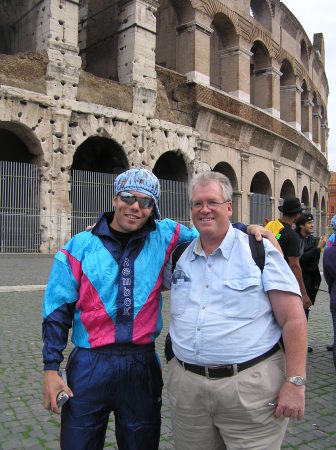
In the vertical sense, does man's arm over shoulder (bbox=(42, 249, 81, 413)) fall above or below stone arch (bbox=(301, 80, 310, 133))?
below

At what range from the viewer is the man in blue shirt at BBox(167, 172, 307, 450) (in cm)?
174

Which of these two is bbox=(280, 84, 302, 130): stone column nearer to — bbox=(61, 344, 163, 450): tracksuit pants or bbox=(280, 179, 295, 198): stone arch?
bbox=(280, 179, 295, 198): stone arch

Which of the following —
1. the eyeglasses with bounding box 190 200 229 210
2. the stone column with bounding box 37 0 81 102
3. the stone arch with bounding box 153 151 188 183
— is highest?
the stone column with bounding box 37 0 81 102

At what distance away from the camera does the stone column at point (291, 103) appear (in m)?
21.1

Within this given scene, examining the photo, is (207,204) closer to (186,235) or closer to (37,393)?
(186,235)

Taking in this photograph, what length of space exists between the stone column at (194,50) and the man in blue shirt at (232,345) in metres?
13.6

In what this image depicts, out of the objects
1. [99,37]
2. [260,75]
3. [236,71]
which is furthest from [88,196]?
[260,75]

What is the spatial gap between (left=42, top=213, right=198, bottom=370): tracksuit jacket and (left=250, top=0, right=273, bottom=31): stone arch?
19271 millimetres

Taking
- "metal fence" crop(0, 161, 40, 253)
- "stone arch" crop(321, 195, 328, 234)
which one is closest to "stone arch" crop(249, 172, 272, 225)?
"metal fence" crop(0, 161, 40, 253)

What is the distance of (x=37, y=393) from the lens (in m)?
3.55

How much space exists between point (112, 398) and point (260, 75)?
18.9m

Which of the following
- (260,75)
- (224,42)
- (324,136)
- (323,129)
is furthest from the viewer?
(324,136)

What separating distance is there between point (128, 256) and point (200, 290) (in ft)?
1.26

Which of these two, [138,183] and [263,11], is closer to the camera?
[138,183]
